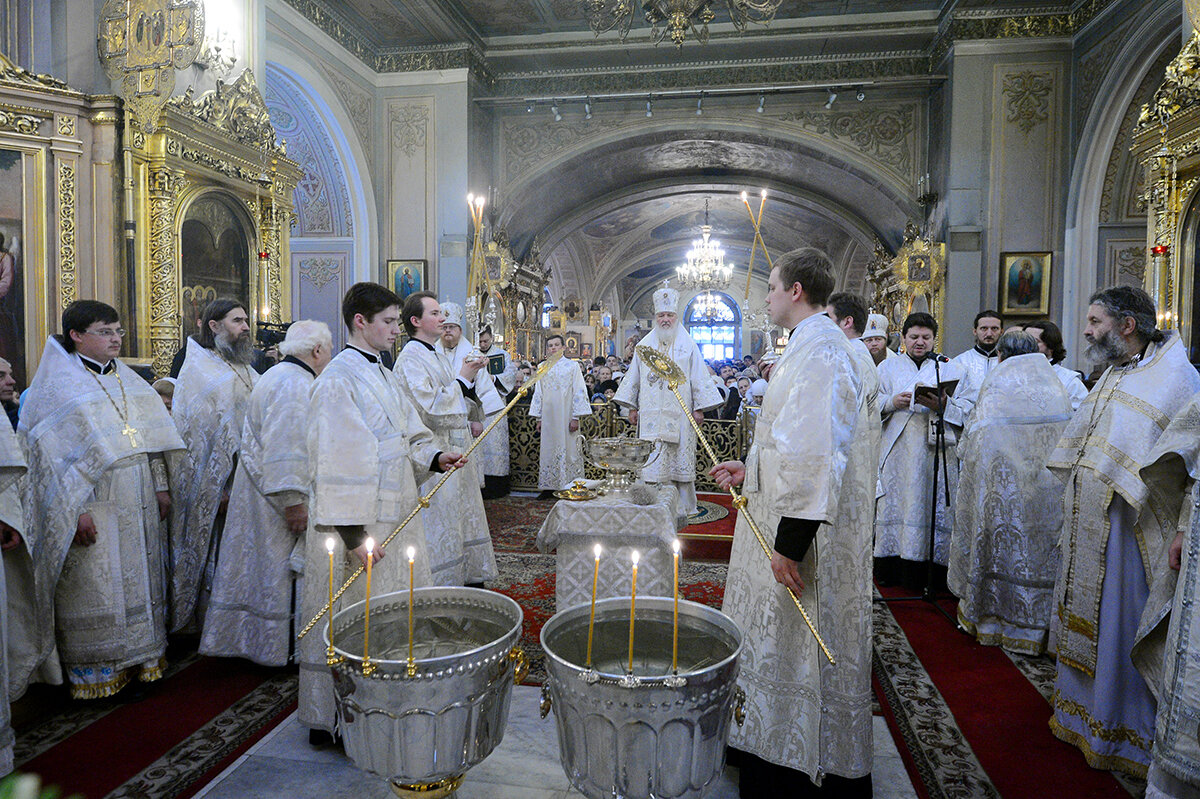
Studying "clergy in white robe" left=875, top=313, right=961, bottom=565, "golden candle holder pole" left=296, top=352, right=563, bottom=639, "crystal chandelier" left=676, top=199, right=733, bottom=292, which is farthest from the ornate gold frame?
"crystal chandelier" left=676, top=199, right=733, bottom=292

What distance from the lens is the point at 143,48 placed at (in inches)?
199

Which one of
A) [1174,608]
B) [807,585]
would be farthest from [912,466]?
[807,585]

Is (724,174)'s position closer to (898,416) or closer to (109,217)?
(898,416)

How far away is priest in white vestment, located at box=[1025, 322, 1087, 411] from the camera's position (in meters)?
4.33

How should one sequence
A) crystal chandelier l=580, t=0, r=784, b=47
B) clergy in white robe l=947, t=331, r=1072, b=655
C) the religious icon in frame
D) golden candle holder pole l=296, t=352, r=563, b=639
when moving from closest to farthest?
golden candle holder pole l=296, t=352, r=563, b=639 < clergy in white robe l=947, t=331, r=1072, b=655 < crystal chandelier l=580, t=0, r=784, b=47 < the religious icon in frame

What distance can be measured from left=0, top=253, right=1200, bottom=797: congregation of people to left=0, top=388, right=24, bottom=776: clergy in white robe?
16 mm

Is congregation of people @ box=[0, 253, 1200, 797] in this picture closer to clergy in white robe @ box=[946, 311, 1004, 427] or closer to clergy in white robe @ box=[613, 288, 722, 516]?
clergy in white robe @ box=[946, 311, 1004, 427]

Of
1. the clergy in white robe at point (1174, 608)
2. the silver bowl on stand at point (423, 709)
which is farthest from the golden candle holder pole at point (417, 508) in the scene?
the clergy in white robe at point (1174, 608)

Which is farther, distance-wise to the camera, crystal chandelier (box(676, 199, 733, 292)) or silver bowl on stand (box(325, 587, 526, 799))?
crystal chandelier (box(676, 199, 733, 292))

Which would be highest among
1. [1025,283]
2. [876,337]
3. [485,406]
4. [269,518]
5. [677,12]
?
[677,12]

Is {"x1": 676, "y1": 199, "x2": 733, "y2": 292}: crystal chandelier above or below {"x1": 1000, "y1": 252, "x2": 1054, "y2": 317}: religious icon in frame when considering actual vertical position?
above

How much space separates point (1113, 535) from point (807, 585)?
4.78 ft

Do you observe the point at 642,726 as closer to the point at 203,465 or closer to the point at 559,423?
the point at 203,465

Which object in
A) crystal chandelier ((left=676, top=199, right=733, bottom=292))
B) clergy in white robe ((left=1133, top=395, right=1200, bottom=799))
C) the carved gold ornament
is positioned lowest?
clergy in white robe ((left=1133, top=395, right=1200, bottom=799))
